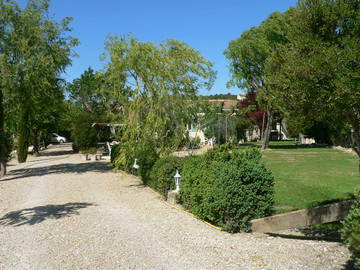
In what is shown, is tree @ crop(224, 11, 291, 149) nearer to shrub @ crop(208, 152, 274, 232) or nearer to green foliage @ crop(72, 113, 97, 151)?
green foliage @ crop(72, 113, 97, 151)

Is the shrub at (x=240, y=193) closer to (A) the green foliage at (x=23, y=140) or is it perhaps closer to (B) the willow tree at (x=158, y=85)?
(B) the willow tree at (x=158, y=85)

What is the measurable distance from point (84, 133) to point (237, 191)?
28056mm

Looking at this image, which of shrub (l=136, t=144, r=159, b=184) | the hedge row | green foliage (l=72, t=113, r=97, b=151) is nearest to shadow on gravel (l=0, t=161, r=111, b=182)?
shrub (l=136, t=144, r=159, b=184)

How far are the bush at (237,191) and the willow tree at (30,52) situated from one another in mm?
13559

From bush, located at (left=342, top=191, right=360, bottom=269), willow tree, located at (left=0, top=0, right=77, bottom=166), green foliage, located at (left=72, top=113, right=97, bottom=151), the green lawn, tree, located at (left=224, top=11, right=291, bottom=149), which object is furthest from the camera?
tree, located at (left=224, top=11, right=291, bottom=149)

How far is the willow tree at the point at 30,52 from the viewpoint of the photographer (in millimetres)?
18141

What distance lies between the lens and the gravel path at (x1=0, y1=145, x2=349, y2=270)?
18.1 feet

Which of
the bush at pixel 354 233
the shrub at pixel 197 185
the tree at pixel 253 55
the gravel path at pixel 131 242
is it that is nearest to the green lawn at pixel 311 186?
the shrub at pixel 197 185

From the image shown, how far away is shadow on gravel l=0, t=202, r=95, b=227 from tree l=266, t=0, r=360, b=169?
5.82m

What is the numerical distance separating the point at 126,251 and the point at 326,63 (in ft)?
14.4

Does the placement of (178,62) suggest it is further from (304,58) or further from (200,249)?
(200,249)

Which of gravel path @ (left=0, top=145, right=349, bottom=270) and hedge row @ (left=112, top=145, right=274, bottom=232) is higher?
hedge row @ (left=112, top=145, right=274, bottom=232)

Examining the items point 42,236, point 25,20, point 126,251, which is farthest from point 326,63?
point 25,20

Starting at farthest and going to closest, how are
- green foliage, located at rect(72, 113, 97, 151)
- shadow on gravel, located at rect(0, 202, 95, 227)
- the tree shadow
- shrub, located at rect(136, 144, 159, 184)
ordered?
green foliage, located at rect(72, 113, 97, 151) < shrub, located at rect(136, 144, 159, 184) < shadow on gravel, located at rect(0, 202, 95, 227) < the tree shadow
